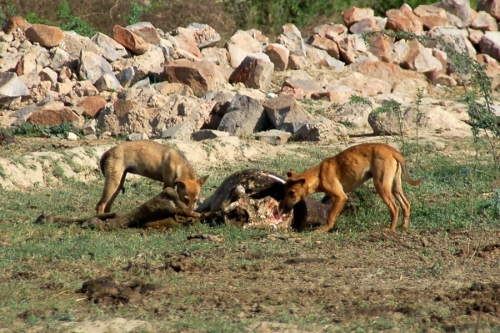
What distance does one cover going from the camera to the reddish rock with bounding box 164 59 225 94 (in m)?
20.5

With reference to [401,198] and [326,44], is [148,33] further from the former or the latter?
[401,198]

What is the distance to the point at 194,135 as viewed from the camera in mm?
17500

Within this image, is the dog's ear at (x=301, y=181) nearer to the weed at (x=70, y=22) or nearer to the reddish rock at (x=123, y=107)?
the reddish rock at (x=123, y=107)

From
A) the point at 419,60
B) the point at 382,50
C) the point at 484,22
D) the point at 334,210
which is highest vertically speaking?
the point at 334,210

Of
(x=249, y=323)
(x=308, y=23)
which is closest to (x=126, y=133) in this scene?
(x=249, y=323)

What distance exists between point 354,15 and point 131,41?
9.53 m

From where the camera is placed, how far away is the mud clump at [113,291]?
6895 millimetres

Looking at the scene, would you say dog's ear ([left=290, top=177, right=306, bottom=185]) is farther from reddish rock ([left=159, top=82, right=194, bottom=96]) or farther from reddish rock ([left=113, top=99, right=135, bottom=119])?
reddish rock ([left=159, top=82, right=194, bottom=96])

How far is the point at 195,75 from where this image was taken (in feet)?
67.4

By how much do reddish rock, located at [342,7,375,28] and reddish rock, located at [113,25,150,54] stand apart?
8.90 m

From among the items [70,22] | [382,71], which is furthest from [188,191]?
[70,22]

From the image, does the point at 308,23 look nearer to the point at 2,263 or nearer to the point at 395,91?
the point at 395,91

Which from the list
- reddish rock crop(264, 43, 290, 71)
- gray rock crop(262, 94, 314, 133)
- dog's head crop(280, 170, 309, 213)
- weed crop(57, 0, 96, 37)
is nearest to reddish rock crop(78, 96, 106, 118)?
gray rock crop(262, 94, 314, 133)

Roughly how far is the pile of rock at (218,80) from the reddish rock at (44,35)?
0.09ft
